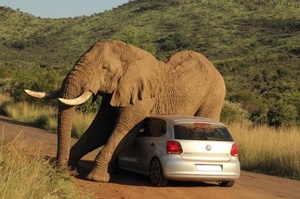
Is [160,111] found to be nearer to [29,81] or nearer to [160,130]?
[160,130]

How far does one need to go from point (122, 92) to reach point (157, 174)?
5.94 feet

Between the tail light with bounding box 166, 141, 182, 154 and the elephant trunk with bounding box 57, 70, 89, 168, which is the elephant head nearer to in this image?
the elephant trunk with bounding box 57, 70, 89, 168

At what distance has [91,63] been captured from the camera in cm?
1169

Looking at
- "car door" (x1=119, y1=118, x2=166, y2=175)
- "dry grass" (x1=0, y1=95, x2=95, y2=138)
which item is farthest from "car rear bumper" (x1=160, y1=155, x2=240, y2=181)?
"dry grass" (x1=0, y1=95, x2=95, y2=138)

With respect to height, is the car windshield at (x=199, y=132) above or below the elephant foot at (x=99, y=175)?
above

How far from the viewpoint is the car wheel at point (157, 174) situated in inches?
420

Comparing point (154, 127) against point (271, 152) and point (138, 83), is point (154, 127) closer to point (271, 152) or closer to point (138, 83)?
point (138, 83)

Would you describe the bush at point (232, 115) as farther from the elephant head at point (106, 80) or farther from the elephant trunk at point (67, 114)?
the elephant trunk at point (67, 114)

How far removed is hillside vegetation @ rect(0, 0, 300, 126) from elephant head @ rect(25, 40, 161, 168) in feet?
78.6

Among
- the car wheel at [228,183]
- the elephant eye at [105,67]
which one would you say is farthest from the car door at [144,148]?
the car wheel at [228,183]

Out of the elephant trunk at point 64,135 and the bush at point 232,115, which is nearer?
the elephant trunk at point 64,135

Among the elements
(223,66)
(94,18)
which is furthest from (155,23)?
(223,66)

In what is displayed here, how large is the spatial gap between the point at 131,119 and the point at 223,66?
49.6m

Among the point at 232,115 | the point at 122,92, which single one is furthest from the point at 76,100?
the point at 232,115
